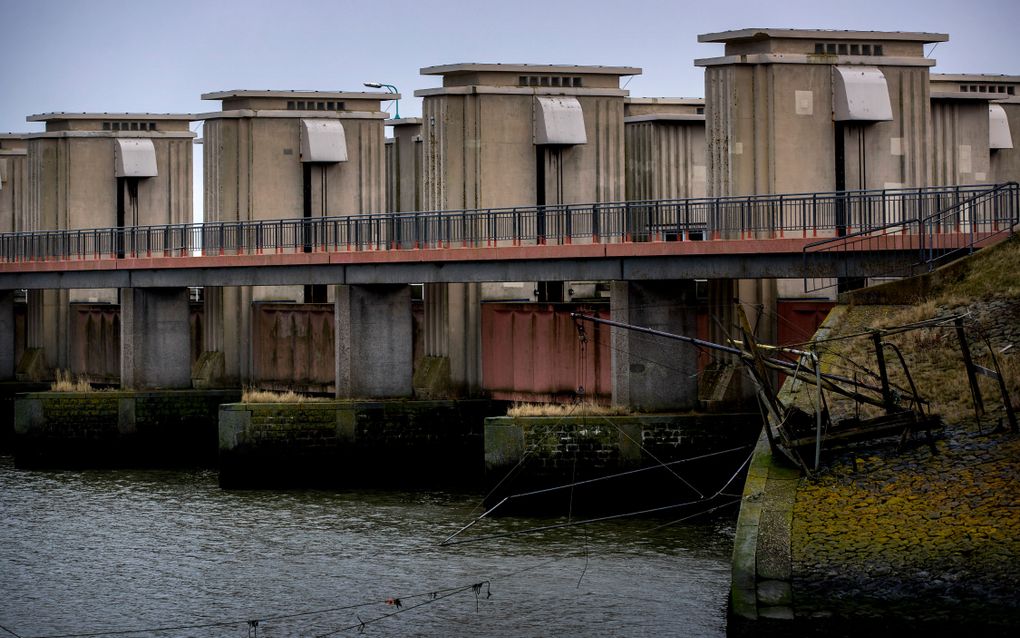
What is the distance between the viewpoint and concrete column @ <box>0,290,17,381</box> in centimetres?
6091

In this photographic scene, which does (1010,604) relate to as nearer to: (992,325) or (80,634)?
(992,325)

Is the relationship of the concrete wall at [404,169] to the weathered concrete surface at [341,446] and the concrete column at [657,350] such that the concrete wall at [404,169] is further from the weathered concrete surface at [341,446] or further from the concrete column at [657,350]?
the concrete column at [657,350]

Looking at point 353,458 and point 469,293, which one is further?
point 469,293

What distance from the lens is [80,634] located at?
26438 millimetres

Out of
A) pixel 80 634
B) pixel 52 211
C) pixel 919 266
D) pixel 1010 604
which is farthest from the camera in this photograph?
pixel 52 211

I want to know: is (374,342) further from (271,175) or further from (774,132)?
(774,132)

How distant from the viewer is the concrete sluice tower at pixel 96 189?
60.0 metres

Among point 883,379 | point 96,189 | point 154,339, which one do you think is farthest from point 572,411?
point 96,189

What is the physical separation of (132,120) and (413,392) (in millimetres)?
21820

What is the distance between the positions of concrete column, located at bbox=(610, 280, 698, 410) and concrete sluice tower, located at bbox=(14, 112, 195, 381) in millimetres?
26540

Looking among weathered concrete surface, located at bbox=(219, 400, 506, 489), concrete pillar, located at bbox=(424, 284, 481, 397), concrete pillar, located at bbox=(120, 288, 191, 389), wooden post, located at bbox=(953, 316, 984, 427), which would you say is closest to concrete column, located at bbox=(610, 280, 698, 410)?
weathered concrete surface, located at bbox=(219, 400, 506, 489)

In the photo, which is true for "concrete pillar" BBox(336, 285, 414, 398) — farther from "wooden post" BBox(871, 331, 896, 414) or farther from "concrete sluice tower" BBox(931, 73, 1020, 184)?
"wooden post" BBox(871, 331, 896, 414)

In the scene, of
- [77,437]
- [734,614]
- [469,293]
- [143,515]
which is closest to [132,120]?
[77,437]

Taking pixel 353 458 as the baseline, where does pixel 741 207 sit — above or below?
above
